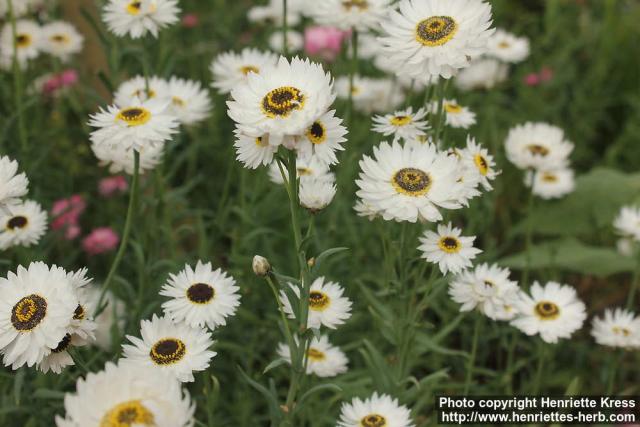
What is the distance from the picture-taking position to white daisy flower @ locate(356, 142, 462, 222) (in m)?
1.62

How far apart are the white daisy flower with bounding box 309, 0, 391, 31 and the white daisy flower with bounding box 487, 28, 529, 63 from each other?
2.64 feet

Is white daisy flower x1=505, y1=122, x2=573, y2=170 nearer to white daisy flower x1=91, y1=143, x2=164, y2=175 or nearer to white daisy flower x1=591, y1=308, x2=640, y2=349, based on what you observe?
white daisy flower x1=591, y1=308, x2=640, y2=349

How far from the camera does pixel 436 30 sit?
5.84 feet

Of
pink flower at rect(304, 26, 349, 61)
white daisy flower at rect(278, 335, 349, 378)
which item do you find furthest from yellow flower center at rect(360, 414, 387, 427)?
pink flower at rect(304, 26, 349, 61)

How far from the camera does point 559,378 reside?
105 inches

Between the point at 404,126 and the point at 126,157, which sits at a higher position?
the point at 126,157

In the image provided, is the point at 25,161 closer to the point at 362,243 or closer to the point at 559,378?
the point at 362,243

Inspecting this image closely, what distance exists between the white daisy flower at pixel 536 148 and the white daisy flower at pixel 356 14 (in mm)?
661

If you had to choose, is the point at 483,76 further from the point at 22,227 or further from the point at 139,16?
the point at 22,227

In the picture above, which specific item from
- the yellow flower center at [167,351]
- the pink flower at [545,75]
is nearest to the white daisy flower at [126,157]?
the yellow flower center at [167,351]

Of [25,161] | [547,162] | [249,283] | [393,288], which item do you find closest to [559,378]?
[547,162]

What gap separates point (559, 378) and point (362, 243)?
0.91m

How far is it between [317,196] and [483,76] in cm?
178

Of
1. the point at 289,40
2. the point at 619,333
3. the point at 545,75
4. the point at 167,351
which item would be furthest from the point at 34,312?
the point at 545,75
